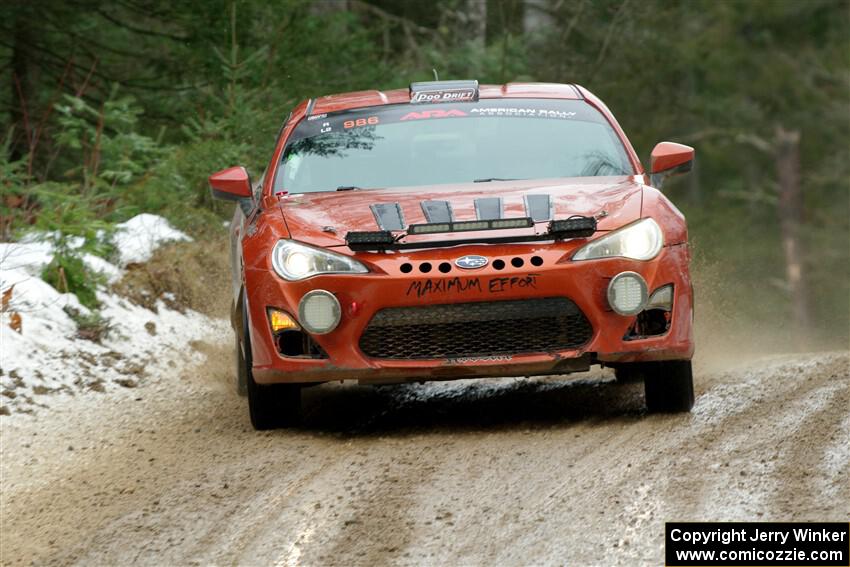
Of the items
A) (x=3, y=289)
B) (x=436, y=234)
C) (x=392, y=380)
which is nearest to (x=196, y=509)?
(x=392, y=380)

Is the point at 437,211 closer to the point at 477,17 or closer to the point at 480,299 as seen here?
the point at 480,299

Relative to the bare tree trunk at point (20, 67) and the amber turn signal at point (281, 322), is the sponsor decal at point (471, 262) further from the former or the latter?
the bare tree trunk at point (20, 67)

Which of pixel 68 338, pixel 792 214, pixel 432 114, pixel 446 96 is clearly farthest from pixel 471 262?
pixel 792 214

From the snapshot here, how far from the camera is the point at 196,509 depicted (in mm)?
5762

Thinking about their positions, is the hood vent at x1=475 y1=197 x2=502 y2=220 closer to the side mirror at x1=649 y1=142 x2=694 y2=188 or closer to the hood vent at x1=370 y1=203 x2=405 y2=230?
the hood vent at x1=370 y1=203 x2=405 y2=230

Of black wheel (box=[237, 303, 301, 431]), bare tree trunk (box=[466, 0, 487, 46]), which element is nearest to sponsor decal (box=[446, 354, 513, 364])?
black wheel (box=[237, 303, 301, 431])

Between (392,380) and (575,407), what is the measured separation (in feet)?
4.47

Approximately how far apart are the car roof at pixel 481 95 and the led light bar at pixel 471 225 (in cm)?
187

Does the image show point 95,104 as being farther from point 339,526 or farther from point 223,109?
point 339,526

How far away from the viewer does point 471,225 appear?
6.65 meters

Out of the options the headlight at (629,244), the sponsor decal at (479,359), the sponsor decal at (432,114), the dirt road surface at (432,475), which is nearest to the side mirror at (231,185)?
the sponsor decal at (432,114)

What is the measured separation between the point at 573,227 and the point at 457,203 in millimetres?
651

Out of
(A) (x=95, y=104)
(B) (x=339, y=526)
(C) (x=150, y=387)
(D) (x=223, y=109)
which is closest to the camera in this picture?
(B) (x=339, y=526)

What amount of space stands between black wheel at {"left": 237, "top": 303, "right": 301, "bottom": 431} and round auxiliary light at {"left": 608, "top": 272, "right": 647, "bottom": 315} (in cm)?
166
